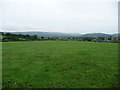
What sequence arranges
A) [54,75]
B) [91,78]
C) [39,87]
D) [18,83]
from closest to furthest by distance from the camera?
[39,87], [18,83], [91,78], [54,75]

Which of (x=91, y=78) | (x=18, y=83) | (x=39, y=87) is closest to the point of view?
(x=39, y=87)

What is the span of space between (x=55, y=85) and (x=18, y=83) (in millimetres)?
1399

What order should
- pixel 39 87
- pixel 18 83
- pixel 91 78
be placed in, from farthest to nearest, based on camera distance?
pixel 91 78 < pixel 18 83 < pixel 39 87

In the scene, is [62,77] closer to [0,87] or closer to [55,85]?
[55,85]

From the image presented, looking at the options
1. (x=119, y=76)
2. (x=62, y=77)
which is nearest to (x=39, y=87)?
(x=62, y=77)

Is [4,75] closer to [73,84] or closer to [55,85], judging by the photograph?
[55,85]

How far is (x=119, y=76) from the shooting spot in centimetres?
476

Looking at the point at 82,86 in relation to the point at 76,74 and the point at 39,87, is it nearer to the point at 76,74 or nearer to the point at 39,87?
the point at 76,74

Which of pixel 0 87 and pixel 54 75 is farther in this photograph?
pixel 54 75

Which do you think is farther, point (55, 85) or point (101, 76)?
point (101, 76)

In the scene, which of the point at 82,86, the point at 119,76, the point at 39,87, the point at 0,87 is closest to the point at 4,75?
the point at 0,87

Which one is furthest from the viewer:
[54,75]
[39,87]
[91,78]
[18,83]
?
[54,75]

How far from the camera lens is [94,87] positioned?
386cm

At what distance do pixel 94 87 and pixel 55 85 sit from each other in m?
1.38
